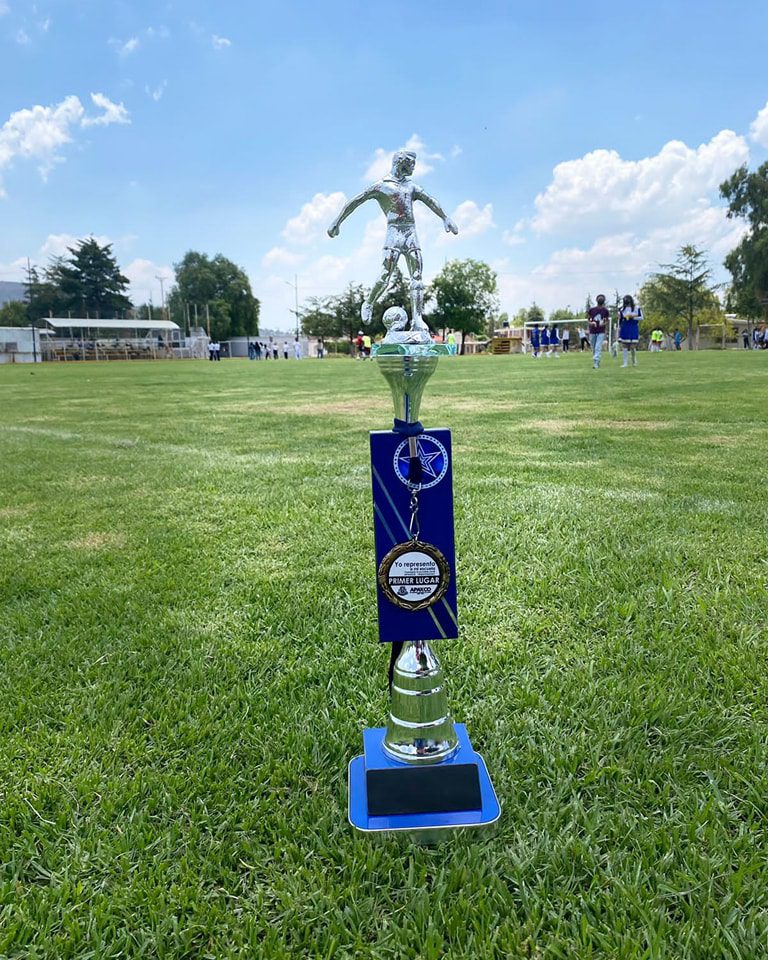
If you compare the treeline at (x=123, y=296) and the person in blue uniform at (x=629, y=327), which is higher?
the treeline at (x=123, y=296)

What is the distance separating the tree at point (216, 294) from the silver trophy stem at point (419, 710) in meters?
84.9

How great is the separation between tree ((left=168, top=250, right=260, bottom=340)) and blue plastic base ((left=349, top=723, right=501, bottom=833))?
8486 centimetres

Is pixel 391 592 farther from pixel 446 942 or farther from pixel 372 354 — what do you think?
pixel 446 942

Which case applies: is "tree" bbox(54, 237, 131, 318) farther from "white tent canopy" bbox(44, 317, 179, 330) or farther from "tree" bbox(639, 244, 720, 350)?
"tree" bbox(639, 244, 720, 350)

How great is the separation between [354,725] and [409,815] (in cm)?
42

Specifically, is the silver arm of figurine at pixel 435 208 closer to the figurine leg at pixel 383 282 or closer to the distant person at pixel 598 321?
the figurine leg at pixel 383 282

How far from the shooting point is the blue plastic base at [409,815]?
1.57m

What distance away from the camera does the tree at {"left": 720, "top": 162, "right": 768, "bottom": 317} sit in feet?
155

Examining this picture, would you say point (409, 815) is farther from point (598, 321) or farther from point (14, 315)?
point (14, 315)

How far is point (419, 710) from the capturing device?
5.44ft

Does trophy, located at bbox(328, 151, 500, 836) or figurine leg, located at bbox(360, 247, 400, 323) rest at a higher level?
figurine leg, located at bbox(360, 247, 400, 323)

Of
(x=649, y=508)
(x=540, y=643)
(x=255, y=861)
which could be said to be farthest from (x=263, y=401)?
(x=255, y=861)

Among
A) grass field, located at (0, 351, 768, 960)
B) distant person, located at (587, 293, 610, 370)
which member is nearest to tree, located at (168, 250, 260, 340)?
distant person, located at (587, 293, 610, 370)

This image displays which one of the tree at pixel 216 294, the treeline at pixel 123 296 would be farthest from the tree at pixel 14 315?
the tree at pixel 216 294
